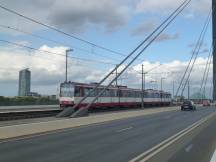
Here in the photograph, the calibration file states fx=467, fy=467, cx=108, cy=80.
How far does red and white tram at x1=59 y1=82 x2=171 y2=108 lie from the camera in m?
54.8

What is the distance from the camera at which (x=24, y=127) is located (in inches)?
930

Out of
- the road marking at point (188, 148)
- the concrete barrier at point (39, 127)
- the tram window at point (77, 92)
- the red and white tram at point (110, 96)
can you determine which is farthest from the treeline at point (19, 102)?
the road marking at point (188, 148)

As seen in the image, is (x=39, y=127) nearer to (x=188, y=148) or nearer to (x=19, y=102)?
(x=188, y=148)

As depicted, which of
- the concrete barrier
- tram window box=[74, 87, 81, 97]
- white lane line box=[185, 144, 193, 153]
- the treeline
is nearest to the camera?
white lane line box=[185, 144, 193, 153]

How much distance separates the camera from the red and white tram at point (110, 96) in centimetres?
5481

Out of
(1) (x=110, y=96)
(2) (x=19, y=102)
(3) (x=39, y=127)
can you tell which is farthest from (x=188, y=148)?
(2) (x=19, y=102)

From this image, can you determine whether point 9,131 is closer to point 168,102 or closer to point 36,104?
point 36,104

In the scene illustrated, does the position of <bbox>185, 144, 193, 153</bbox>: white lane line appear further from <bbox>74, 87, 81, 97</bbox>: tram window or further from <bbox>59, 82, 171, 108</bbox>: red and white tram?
<bbox>74, 87, 81, 97</bbox>: tram window

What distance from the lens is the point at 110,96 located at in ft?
208

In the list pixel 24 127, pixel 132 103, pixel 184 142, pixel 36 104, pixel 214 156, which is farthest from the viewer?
pixel 36 104

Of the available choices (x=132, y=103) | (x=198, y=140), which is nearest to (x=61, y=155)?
(x=198, y=140)

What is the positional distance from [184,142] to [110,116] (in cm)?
2060

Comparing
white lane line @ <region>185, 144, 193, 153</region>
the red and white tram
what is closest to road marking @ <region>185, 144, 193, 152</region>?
white lane line @ <region>185, 144, 193, 153</region>

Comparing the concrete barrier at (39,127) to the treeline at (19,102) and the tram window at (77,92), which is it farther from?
the treeline at (19,102)
